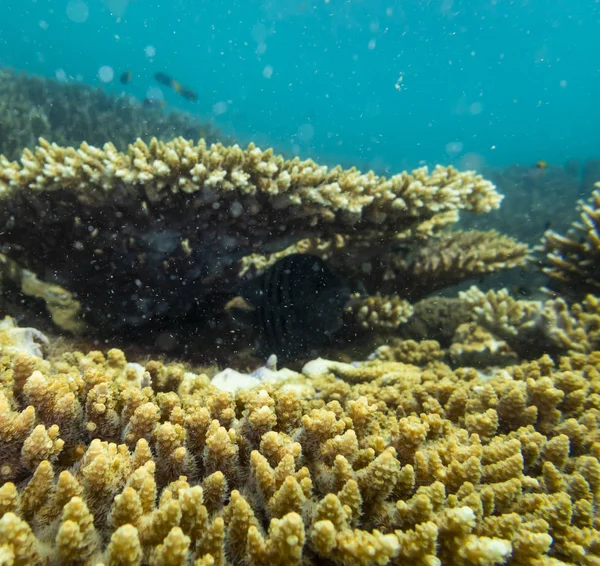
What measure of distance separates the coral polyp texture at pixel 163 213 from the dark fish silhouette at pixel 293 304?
1.17 feet

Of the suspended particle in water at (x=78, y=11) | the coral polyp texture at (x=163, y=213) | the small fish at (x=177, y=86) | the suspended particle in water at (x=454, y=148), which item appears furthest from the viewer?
the suspended particle in water at (x=78, y=11)

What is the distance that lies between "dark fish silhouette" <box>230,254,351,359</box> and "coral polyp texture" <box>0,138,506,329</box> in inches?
14.1

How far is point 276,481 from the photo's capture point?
141 centimetres

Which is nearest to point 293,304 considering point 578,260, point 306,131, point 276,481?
point 276,481

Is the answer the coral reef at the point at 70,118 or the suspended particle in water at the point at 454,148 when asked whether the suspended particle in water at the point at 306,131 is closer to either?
the suspended particle in water at the point at 454,148

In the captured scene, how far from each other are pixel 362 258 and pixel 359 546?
4.01 metres

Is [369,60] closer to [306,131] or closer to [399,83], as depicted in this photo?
[399,83]

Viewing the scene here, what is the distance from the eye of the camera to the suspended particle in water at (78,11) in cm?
10429

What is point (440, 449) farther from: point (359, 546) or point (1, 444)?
point (1, 444)

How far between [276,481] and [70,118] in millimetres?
11415

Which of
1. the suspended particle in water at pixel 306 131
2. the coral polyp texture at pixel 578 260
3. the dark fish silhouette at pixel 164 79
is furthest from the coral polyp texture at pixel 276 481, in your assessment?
the suspended particle in water at pixel 306 131

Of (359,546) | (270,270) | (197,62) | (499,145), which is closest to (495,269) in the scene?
(270,270)

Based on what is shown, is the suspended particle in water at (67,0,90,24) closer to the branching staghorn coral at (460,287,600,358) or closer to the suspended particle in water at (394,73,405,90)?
the suspended particle in water at (394,73,405,90)

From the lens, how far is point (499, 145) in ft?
325
